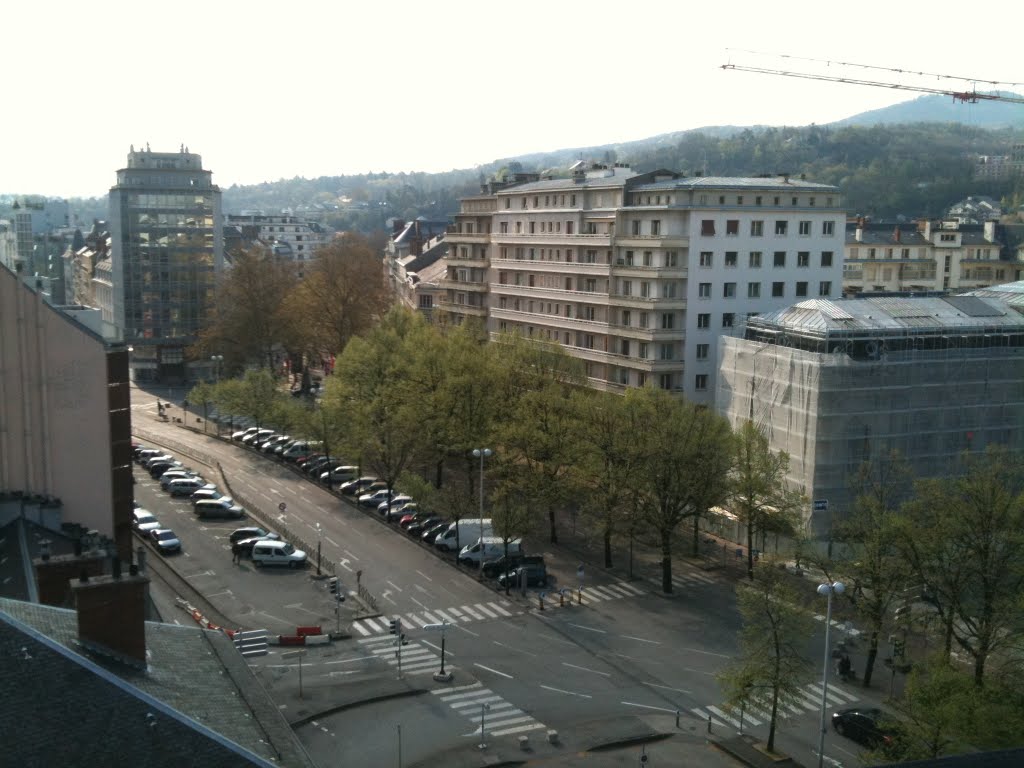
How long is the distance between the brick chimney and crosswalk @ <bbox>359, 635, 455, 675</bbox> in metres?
19.5

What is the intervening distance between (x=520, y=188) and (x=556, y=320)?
14.9 m

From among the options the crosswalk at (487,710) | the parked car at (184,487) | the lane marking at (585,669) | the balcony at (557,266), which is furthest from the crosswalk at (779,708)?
the parked car at (184,487)

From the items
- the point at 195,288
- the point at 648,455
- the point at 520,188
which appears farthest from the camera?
the point at 195,288

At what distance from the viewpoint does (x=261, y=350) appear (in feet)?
301

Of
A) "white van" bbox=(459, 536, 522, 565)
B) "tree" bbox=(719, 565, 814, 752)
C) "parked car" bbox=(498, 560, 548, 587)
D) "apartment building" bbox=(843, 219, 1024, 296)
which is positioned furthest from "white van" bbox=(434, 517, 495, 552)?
"apartment building" bbox=(843, 219, 1024, 296)

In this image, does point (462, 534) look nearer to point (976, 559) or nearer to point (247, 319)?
point (976, 559)

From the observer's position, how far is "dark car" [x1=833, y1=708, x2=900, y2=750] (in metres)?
30.8

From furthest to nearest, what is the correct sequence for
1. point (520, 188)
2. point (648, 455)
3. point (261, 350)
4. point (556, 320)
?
1. point (261, 350)
2. point (520, 188)
3. point (556, 320)
4. point (648, 455)

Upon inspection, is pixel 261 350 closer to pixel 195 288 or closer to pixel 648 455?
pixel 195 288

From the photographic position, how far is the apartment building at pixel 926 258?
112 m

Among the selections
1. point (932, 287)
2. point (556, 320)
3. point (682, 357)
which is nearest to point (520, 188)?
point (556, 320)

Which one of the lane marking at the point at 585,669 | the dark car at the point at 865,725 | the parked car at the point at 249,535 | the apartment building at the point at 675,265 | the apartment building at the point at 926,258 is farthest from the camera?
the apartment building at the point at 926,258

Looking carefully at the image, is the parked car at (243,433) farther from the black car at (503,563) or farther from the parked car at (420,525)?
the black car at (503,563)

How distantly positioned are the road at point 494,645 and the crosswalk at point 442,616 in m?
0.08
